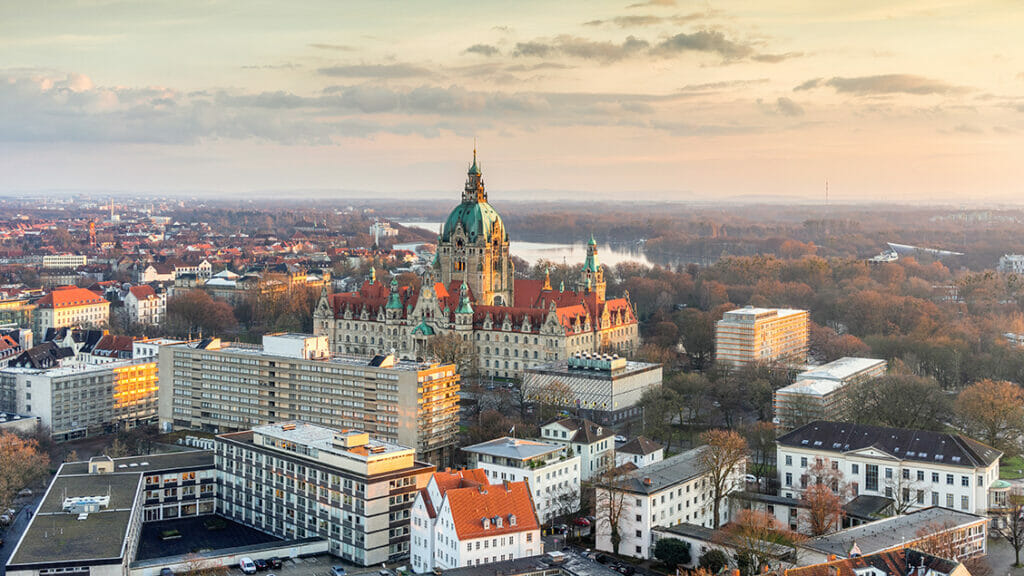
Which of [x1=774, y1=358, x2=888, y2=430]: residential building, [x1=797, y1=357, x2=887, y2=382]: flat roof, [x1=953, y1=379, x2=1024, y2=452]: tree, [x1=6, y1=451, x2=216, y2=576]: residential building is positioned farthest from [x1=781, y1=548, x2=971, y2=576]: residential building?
[x1=797, y1=357, x2=887, y2=382]: flat roof

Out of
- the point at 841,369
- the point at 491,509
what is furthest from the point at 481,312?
the point at 491,509

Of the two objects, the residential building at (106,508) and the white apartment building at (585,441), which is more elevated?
the white apartment building at (585,441)

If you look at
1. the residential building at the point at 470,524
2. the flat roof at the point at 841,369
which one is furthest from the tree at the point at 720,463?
the flat roof at the point at 841,369

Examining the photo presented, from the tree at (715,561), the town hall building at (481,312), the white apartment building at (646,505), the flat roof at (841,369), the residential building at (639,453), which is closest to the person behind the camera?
the tree at (715,561)

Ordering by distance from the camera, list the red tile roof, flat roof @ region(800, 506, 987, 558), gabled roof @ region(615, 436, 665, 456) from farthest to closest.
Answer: the red tile roof → gabled roof @ region(615, 436, 665, 456) → flat roof @ region(800, 506, 987, 558)

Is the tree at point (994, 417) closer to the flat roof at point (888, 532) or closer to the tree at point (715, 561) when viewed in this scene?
the flat roof at point (888, 532)

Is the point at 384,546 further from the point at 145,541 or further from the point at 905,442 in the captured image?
the point at 905,442

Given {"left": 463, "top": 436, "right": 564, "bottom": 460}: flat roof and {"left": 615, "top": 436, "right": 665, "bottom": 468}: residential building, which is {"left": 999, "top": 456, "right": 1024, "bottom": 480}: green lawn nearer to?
{"left": 615, "top": 436, "right": 665, "bottom": 468}: residential building
